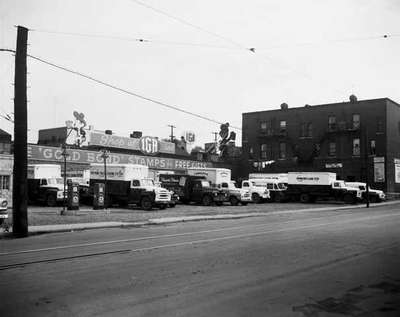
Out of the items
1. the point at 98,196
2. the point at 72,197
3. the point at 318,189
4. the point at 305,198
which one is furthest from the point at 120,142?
the point at 72,197

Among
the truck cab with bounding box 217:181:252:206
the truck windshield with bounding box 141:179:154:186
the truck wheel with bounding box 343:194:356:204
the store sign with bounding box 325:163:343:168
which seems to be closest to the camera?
the truck windshield with bounding box 141:179:154:186

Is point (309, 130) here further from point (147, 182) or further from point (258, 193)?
point (147, 182)

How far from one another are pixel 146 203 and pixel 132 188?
5.77 feet

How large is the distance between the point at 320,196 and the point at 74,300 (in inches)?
1641

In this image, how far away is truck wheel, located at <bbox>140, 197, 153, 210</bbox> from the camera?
3191 cm

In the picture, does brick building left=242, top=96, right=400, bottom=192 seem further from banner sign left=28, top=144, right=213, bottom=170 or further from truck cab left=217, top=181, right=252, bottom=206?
truck cab left=217, top=181, right=252, bottom=206

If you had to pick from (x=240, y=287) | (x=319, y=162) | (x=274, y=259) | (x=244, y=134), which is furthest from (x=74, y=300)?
(x=244, y=134)

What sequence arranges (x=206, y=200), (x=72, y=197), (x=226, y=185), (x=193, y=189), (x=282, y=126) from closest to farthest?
(x=72, y=197)
(x=206, y=200)
(x=193, y=189)
(x=226, y=185)
(x=282, y=126)

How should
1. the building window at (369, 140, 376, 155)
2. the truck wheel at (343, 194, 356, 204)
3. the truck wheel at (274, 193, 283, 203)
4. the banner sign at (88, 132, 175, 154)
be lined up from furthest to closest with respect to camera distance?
the banner sign at (88, 132, 175, 154)
the building window at (369, 140, 376, 155)
the truck wheel at (274, 193, 283, 203)
the truck wheel at (343, 194, 356, 204)

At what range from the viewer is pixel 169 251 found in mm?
11508

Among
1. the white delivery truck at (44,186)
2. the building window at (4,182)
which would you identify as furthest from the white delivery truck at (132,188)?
the building window at (4,182)

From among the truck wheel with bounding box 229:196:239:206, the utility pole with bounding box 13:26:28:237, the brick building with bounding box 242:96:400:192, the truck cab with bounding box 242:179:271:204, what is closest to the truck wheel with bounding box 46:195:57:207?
the truck wheel with bounding box 229:196:239:206

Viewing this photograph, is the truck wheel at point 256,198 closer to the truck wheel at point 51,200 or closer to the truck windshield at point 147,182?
the truck windshield at point 147,182

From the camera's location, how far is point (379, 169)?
180 ft
